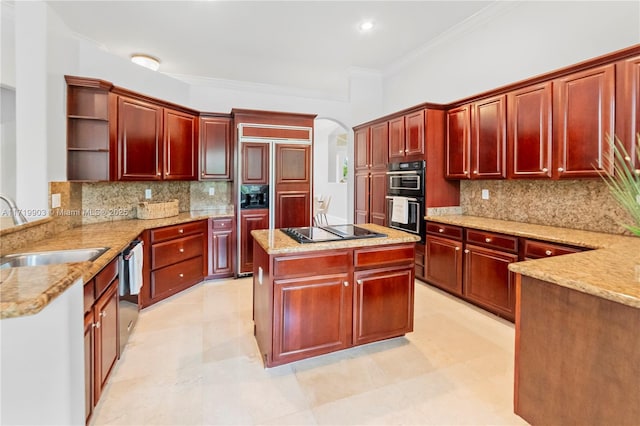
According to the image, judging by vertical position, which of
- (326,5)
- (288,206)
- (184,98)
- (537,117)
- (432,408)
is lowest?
(432,408)

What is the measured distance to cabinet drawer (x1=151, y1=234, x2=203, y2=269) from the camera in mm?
3408

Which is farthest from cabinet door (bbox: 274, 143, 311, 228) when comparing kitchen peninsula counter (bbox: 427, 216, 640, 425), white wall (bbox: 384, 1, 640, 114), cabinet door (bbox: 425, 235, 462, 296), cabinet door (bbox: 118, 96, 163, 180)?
kitchen peninsula counter (bbox: 427, 216, 640, 425)

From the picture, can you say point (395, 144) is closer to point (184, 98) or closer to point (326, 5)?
point (326, 5)

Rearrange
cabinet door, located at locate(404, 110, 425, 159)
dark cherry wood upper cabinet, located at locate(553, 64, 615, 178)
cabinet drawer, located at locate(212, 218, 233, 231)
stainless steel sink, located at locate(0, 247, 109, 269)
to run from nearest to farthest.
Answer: stainless steel sink, located at locate(0, 247, 109, 269) < dark cherry wood upper cabinet, located at locate(553, 64, 615, 178) < cabinet door, located at locate(404, 110, 425, 159) < cabinet drawer, located at locate(212, 218, 233, 231)

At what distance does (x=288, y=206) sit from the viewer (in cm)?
454

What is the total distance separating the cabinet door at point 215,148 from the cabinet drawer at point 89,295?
2.89 m

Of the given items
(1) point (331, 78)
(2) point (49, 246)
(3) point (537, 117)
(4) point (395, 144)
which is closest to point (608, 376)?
(3) point (537, 117)

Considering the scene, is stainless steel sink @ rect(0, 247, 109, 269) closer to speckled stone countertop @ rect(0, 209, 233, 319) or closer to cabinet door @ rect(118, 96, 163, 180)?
speckled stone countertop @ rect(0, 209, 233, 319)

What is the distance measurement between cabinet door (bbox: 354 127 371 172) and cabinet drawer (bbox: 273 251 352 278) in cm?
306

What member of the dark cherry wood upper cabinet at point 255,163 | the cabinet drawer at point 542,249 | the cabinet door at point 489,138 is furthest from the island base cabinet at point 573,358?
the dark cherry wood upper cabinet at point 255,163

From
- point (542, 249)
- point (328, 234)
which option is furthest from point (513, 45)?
point (328, 234)

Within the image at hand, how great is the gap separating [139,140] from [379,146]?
10.5 ft

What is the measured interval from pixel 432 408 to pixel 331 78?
17.2ft

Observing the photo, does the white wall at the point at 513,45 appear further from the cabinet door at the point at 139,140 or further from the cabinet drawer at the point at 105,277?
the cabinet drawer at the point at 105,277
